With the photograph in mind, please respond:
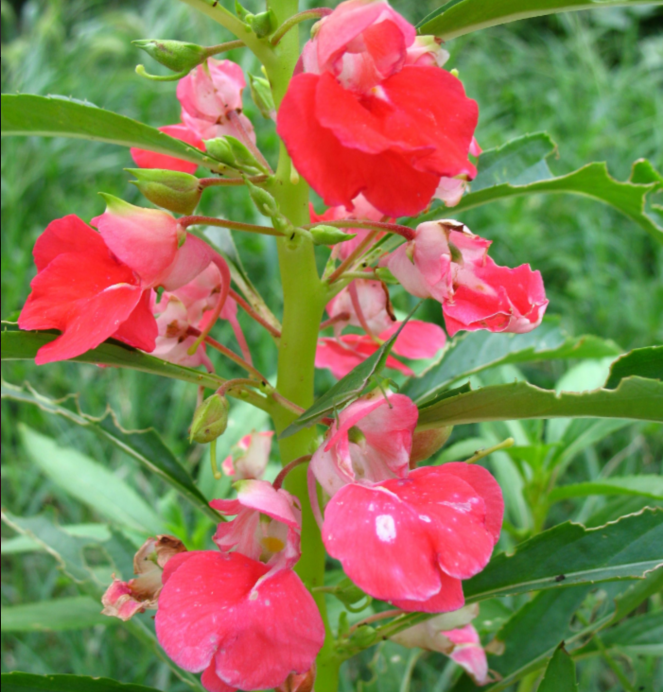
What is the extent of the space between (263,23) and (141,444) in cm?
45

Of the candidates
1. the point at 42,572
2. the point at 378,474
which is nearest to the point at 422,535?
the point at 378,474

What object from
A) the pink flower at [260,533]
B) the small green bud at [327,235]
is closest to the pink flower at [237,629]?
the pink flower at [260,533]

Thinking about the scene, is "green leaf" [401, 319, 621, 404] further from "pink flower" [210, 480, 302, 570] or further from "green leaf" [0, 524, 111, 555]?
"green leaf" [0, 524, 111, 555]

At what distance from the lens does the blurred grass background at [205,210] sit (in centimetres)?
164

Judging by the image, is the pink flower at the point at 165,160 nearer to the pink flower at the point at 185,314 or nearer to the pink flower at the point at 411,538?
the pink flower at the point at 185,314

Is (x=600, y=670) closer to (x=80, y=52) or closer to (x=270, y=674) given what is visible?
(x=270, y=674)

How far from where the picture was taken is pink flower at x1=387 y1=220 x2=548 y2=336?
20.1 inches

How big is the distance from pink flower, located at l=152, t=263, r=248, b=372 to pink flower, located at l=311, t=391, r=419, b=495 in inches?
7.1

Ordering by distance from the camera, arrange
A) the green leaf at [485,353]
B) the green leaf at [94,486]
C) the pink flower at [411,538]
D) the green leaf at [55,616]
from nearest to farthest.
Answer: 1. the pink flower at [411,538]
2. the green leaf at [485,353]
3. the green leaf at [55,616]
4. the green leaf at [94,486]

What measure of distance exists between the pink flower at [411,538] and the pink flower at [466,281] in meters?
0.12

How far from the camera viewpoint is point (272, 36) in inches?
22.8

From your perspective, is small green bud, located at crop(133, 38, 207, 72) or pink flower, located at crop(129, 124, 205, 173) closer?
small green bud, located at crop(133, 38, 207, 72)

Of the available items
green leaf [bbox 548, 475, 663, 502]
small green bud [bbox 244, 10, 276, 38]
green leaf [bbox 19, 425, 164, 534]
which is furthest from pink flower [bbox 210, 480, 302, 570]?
green leaf [bbox 19, 425, 164, 534]

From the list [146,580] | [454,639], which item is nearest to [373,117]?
[146,580]
